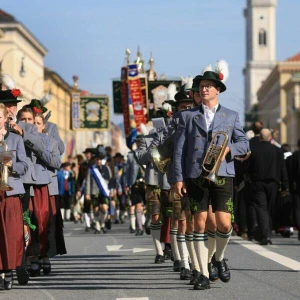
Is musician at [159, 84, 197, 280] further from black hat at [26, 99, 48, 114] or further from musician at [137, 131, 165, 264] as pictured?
black hat at [26, 99, 48, 114]

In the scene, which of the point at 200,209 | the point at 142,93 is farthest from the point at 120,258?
the point at 142,93

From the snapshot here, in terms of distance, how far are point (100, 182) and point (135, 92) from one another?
17411mm

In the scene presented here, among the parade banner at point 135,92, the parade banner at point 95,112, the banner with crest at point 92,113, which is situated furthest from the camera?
the parade banner at point 95,112

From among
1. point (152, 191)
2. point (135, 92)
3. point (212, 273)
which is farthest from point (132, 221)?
point (135, 92)

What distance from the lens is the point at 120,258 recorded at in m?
16.2

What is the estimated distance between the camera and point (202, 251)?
11000 mm

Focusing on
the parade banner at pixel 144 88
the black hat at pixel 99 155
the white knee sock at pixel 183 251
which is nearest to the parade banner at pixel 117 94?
the parade banner at pixel 144 88

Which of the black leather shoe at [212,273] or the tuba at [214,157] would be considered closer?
the tuba at [214,157]

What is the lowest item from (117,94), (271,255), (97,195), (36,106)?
(271,255)

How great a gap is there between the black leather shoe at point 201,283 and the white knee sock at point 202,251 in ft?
0.13

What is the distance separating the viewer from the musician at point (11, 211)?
11.1 metres

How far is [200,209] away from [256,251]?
6254 millimetres

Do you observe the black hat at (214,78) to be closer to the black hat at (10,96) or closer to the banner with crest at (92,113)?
the black hat at (10,96)

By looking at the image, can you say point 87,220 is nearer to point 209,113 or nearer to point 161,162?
point 161,162
